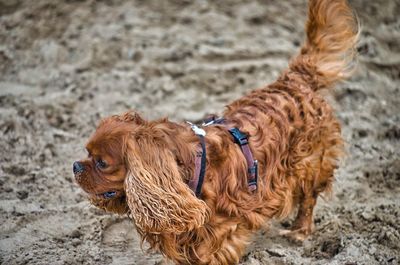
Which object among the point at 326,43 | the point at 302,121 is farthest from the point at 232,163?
the point at 326,43

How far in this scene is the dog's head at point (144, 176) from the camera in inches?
132

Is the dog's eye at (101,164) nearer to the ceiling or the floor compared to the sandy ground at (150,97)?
nearer to the ceiling

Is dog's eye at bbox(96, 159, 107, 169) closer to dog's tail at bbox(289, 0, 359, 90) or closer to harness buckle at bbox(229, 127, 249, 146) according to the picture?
harness buckle at bbox(229, 127, 249, 146)

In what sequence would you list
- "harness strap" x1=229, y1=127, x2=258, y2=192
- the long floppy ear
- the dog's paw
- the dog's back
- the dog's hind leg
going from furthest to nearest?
the dog's paw, the dog's hind leg, the dog's back, "harness strap" x1=229, y1=127, x2=258, y2=192, the long floppy ear

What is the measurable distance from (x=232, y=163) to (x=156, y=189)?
553mm

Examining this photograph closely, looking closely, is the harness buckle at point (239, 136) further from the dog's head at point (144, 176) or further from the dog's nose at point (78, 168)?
the dog's nose at point (78, 168)

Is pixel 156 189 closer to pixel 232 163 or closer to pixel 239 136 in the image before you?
pixel 232 163

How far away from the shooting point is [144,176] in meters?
3.33

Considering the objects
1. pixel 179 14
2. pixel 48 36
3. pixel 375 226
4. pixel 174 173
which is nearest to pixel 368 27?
pixel 179 14

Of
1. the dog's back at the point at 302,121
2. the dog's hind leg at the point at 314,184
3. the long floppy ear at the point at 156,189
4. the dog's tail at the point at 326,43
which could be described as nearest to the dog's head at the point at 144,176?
the long floppy ear at the point at 156,189

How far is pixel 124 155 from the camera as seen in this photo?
11.1 feet

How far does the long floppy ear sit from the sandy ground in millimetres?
890

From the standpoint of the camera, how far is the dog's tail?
14.5 ft

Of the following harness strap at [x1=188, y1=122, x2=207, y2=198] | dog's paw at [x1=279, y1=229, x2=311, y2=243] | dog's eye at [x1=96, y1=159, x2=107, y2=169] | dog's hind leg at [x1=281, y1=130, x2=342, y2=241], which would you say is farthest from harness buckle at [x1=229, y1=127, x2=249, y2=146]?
dog's paw at [x1=279, y1=229, x2=311, y2=243]
